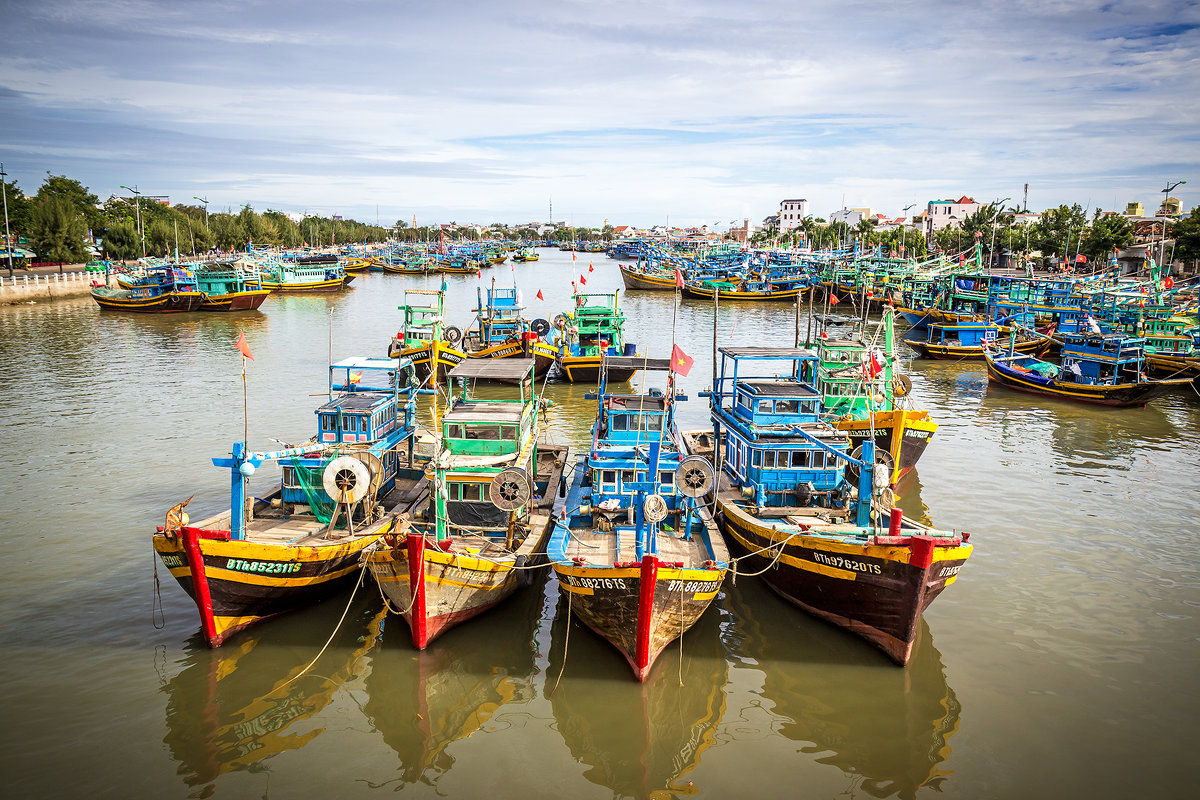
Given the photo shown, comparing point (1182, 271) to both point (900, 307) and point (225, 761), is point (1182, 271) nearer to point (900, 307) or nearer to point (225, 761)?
point (900, 307)

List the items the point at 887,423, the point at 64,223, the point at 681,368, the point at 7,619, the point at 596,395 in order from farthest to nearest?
1. the point at 64,223
2. the point at 887,423
3. the point at 596,395
4. the point at 681,368
5. the point at 7,619

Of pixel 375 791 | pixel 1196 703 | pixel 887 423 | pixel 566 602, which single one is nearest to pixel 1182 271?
pixel 887 423

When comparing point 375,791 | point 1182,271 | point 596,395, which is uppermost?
point 1182,271

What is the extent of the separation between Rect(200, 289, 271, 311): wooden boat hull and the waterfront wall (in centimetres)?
1473

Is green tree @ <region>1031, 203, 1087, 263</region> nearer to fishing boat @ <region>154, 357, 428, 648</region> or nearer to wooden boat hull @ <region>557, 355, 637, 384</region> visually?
wooden boat hull @ <region>557, 355, 637, 384</region>

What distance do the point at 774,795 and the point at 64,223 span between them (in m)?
85.4

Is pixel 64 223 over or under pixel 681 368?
over

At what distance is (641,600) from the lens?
38.8 ft

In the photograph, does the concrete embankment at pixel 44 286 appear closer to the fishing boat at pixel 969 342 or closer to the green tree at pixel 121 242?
the green tree at pixel 121 242

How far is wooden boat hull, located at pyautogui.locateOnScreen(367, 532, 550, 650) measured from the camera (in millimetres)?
12328

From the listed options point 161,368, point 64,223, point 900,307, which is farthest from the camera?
point 64,223

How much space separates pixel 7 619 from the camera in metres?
13.7

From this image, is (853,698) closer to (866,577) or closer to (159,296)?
(866,577)

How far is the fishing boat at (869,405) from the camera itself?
67.6 feet
